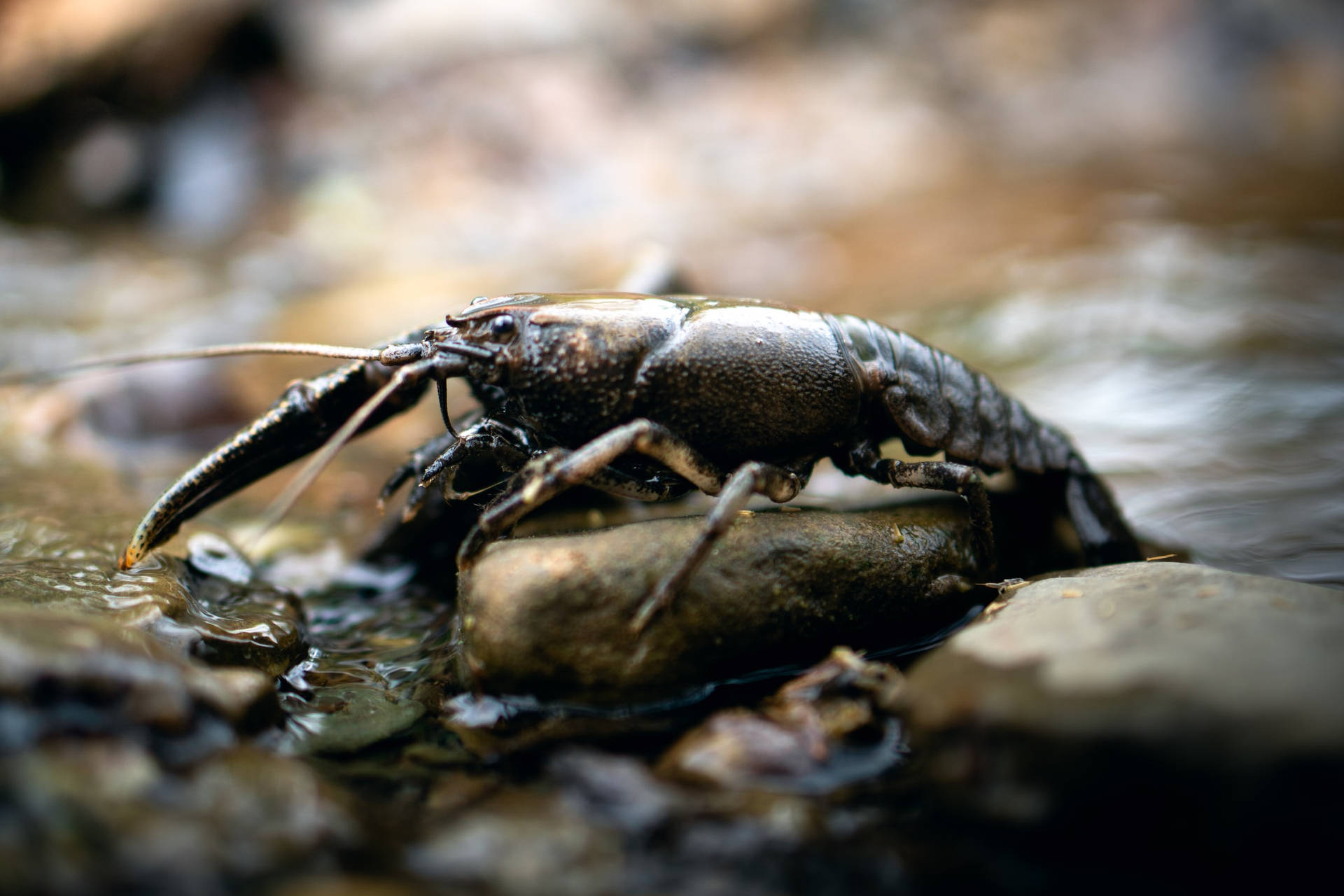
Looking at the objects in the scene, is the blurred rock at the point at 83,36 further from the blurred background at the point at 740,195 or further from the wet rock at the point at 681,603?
the wet rock at the point at 681,603

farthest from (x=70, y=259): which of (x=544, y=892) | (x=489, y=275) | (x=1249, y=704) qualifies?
(x=1249, y=704)

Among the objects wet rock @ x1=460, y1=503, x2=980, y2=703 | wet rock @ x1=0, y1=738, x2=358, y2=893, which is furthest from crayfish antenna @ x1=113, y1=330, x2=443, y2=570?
wet rock @ x1=0, y1=738, x2=358, y2=893

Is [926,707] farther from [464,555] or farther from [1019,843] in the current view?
[464,555]

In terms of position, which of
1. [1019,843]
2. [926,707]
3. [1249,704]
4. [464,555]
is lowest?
[1019,843]

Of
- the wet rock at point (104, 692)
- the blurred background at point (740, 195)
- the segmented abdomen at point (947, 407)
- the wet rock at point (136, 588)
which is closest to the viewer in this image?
the wet rock at point (104, 692)

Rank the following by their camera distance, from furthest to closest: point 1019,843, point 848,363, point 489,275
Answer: point 489,275
point 848,363
point 1019,843

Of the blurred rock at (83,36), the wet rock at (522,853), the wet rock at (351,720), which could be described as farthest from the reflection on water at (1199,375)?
the blurred rock at (83,36)
